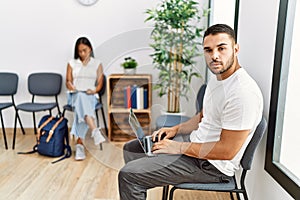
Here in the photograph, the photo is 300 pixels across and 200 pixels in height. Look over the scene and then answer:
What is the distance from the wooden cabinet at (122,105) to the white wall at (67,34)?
0.69 feet

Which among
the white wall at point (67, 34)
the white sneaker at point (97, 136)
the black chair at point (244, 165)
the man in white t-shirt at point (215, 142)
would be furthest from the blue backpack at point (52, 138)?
the black chair at point (244, 165)

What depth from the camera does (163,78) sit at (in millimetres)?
3264

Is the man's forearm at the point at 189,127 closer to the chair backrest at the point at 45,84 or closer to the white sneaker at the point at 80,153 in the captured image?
the white sneaker at the point at 80,153

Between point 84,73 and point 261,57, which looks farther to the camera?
point 84,73

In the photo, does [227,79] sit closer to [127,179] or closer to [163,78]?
[127,179]

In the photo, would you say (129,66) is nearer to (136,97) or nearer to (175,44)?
(136,97)

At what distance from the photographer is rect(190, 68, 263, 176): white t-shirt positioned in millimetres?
1452

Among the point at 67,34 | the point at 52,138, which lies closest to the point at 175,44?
the point at 67,34

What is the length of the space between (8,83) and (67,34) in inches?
34.4

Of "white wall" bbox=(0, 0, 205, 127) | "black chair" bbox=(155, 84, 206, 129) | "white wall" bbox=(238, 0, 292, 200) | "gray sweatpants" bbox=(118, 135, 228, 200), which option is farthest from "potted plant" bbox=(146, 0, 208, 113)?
"gray sweatpants" bbox=(118, 135, 228, 200)

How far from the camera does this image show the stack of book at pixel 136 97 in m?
3.32

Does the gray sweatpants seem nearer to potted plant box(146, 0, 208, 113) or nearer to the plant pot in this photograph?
potted plant box(146, 0, 208, 113)

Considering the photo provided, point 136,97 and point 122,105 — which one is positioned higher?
point 136,97

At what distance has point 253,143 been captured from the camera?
1.58 m
